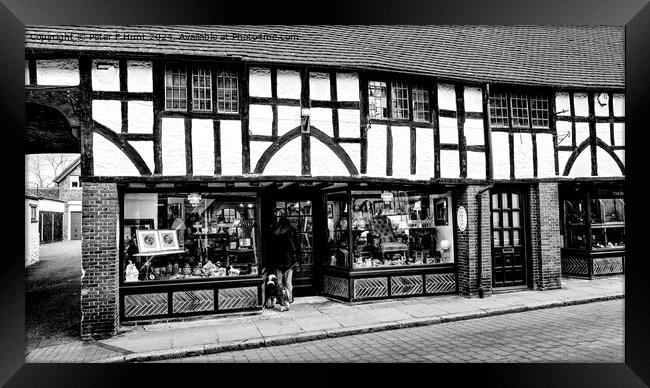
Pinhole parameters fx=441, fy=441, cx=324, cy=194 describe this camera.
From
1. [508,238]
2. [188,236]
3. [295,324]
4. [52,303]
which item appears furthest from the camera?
[508,238]

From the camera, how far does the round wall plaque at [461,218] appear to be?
1105 centimetres

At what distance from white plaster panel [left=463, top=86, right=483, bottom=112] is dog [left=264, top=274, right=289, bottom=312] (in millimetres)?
6347

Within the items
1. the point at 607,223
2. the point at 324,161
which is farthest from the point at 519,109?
the point at 324,161

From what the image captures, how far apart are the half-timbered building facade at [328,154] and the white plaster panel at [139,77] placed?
0.03m

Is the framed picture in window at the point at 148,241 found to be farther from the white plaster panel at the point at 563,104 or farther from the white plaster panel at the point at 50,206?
the white plaster panel at the point at 50,206

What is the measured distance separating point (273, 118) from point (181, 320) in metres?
4.61

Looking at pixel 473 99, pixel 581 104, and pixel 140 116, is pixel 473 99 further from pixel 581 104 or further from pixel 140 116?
pixel 140 116

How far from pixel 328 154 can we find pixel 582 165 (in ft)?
24.3

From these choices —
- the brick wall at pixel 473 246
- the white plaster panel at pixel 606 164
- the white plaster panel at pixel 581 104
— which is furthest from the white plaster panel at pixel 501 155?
the white plaster panel at pixel 606 164

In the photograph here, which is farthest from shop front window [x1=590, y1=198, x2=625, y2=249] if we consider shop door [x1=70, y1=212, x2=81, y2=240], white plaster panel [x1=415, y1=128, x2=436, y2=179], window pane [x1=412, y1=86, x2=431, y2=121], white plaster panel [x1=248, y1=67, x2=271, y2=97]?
shop door [x1=70, y1=212, x2=81, y2=240]

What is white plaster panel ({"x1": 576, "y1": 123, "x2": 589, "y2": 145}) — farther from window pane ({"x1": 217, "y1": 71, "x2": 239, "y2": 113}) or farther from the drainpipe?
window pane ({"x1": 217, "y1": 71, "x2": 239, "y2": 113})

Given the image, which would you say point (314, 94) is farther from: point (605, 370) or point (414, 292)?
point (605, 370)

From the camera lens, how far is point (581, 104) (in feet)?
39.9

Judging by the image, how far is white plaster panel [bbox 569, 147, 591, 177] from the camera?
12078mm
